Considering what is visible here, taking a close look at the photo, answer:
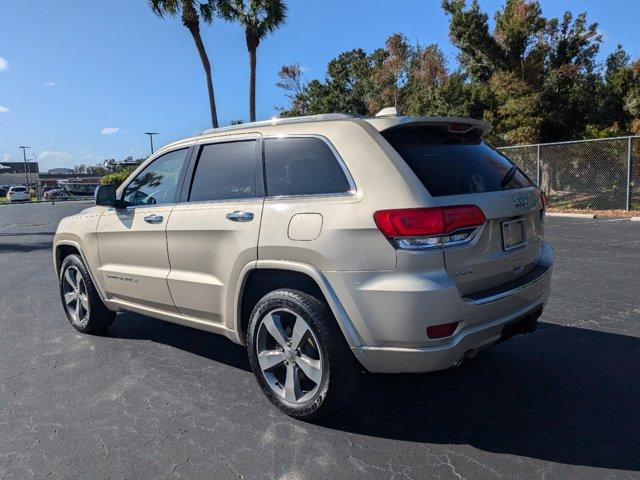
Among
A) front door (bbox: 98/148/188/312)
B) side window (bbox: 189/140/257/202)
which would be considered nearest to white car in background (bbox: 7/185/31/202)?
front door (bbox: 98/148/188/312)

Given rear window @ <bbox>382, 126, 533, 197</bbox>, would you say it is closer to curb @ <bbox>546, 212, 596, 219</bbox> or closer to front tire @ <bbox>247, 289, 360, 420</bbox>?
front tire @ <bbox>247, 289, 360, 420</bbox>

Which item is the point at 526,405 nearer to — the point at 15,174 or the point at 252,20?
the point at 252,20

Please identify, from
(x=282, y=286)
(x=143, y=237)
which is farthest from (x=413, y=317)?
(x=143, y=237)

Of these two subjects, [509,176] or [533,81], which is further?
[533,81]

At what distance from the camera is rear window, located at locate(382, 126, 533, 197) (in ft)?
9.50

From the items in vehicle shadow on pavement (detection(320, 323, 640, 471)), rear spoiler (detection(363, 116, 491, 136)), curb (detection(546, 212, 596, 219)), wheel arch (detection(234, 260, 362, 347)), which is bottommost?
vehicle shadow on pavement (detection(320, 323, 640, 471))

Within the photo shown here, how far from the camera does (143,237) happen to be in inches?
161

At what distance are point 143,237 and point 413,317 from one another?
7.94 ft

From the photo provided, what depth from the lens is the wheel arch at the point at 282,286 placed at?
2.82 m

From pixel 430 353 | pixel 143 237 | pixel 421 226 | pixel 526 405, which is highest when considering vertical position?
pixel 421 226

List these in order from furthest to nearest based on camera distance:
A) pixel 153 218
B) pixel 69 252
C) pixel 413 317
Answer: pixel 69 252 < pixel 153 218 < pixel 413 317

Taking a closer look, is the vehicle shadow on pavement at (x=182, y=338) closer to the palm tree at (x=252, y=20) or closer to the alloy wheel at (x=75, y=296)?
the alloy wheel at (x=75, y=296)

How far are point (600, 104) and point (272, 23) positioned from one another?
45.9 ft

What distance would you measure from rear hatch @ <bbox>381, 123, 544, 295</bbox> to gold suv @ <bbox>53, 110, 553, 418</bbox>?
0.01 metres
